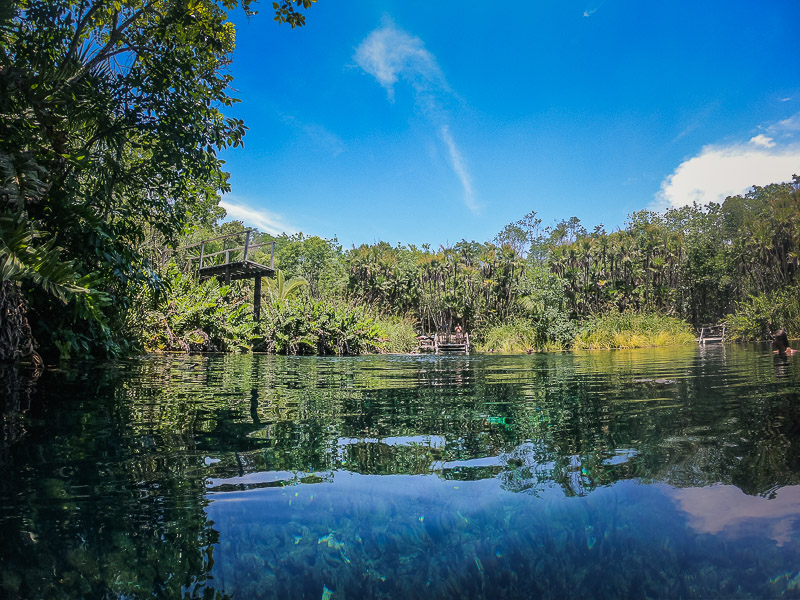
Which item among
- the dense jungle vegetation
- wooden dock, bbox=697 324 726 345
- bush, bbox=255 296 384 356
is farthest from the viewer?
wooden dock, bbox=697 324 726 345

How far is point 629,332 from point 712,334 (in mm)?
9435

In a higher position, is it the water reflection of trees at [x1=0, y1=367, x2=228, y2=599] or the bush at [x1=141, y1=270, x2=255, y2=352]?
the bush at [x1=141, y1=270, x2=255, y2=352]

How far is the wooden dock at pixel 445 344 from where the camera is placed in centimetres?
1845

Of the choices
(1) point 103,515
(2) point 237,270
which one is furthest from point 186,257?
(1) point 103,515

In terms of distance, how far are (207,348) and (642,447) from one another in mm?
11325

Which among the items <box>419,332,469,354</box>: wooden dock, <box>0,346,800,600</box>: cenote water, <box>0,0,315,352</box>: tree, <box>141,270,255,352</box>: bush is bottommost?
<box>0,346,800,600</box>: cenote water

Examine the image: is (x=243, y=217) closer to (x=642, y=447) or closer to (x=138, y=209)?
(x=138, y=209)

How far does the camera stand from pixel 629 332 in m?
18.7

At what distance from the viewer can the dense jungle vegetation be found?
4.68 metres

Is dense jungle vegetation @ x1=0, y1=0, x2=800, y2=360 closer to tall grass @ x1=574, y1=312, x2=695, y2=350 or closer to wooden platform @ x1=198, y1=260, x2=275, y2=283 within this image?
tall grass @ x1=574, y1=312, x2=695, y2=350

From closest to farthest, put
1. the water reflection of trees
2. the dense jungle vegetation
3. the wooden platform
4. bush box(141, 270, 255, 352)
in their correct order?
1. the water reflection of trees
2. the dense jungle vegetation
3. bush box(141, 270, 255, 352)
4. the wooden platform

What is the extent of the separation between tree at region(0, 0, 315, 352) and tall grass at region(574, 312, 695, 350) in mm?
16441

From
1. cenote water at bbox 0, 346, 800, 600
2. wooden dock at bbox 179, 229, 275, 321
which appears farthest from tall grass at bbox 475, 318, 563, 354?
cenote water at bbox 0, 346, 800, 600

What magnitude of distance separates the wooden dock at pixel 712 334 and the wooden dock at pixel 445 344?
1147cm
